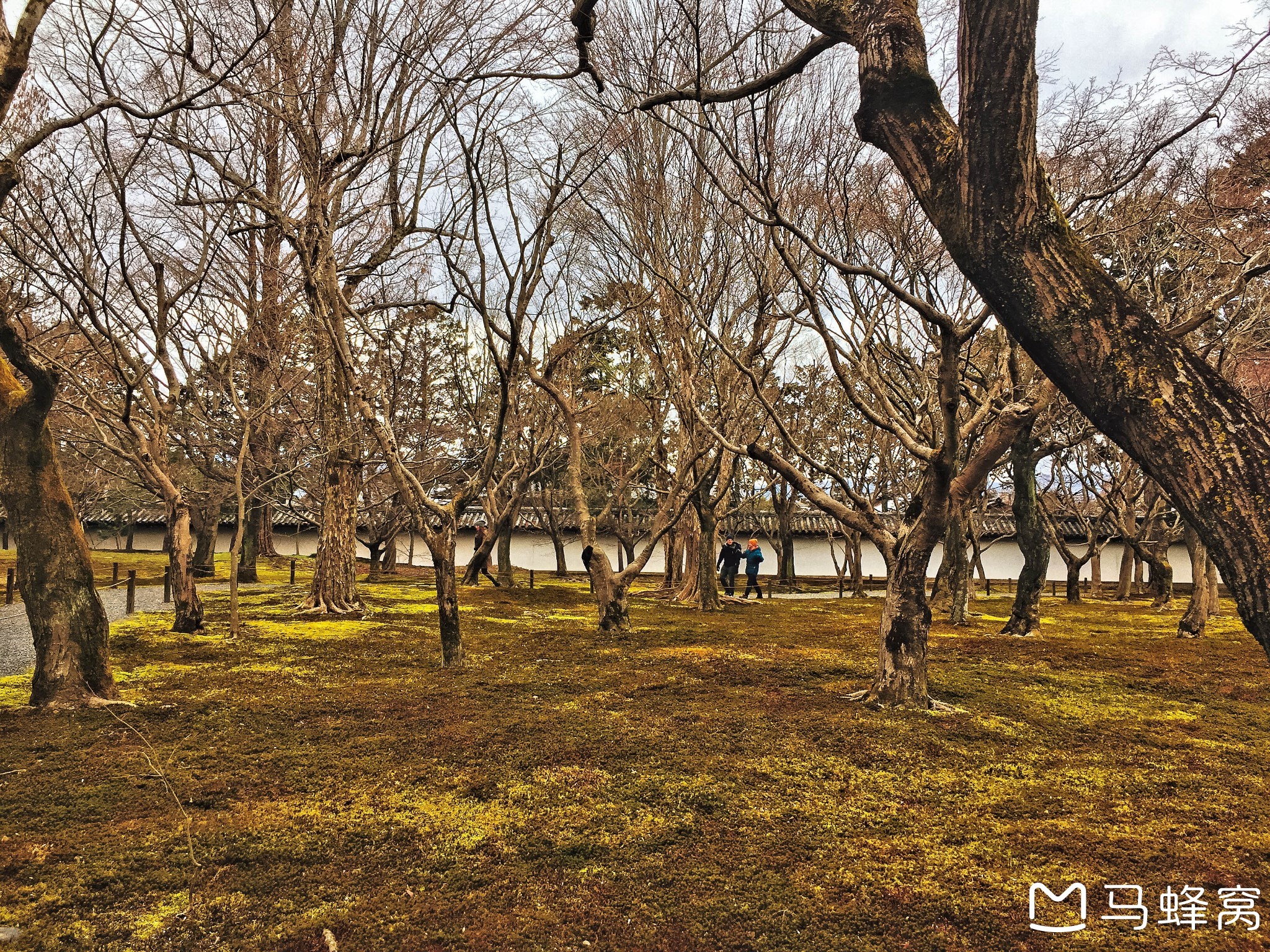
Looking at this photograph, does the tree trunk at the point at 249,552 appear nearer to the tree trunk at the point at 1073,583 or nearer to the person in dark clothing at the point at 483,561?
the person in dark clothing at the point at 483,561

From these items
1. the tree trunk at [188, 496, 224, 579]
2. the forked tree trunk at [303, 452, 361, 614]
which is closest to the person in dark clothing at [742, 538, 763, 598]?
the forked tree trunk at [303, 452, 361, 614]

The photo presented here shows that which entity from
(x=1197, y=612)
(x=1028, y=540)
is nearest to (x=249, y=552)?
(x=1028, y=540)

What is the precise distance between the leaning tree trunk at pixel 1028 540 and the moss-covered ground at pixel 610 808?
422cm

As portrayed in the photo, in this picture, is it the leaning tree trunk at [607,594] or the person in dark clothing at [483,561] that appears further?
the leaning tree trunk at [607,594]

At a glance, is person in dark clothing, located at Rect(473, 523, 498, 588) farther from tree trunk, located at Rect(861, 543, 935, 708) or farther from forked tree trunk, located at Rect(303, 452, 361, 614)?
tree trunk, located at Rect(861, 543, 935, 708)

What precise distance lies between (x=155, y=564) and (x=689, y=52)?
99.3 feet

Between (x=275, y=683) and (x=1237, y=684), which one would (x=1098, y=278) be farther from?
(x=1237, y=684)

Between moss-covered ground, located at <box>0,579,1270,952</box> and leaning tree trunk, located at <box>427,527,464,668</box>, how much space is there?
0.47 m

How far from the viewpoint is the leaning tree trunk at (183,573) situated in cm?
1090

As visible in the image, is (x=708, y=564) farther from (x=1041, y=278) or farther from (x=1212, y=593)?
(x=1041, y=278)

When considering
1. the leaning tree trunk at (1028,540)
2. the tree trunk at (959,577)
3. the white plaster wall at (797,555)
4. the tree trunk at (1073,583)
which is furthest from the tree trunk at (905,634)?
the white plaster wall at (797,555)

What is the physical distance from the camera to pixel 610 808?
4.33 metres

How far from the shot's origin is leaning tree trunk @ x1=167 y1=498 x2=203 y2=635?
10.9 meters

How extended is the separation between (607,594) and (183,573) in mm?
6355
